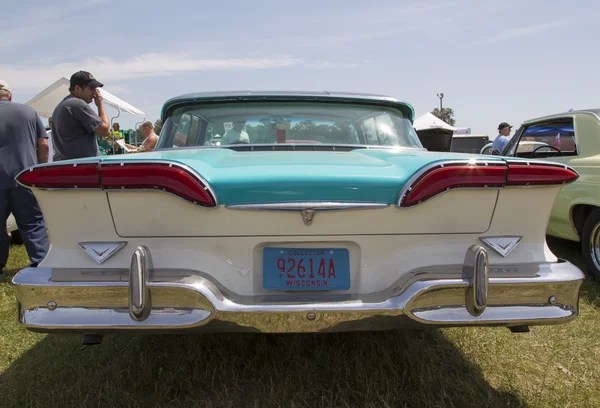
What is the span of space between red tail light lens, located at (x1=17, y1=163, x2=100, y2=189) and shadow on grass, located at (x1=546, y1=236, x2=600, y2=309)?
3671mm

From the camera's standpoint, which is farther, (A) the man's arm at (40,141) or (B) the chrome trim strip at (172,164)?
(A) the man's arm at (40,141)

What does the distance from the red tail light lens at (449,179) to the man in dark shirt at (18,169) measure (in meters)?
3.88

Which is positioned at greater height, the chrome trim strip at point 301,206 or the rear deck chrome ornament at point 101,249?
the chrome trim strip at point 301,206

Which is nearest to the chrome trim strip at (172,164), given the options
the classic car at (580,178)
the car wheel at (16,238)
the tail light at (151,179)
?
the tail light at (151,179)

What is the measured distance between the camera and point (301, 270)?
1.91 meters

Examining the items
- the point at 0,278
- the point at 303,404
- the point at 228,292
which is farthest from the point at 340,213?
the point at 0,278

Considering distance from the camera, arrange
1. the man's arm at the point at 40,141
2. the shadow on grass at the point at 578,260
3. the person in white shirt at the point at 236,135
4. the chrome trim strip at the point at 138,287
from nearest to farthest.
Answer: the chrome trim strip at the point at 138,287, the person in white shirt at the point at 236,135, the shadow on grass at the point at 578,260, the man's arm at the point at 40,141

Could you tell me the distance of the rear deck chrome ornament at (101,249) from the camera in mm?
1906

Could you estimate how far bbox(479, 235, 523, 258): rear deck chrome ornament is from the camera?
200 centimetres

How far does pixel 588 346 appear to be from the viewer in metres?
2.91

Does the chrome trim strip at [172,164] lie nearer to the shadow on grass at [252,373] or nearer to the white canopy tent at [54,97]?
the shadow on grass at [252,373]

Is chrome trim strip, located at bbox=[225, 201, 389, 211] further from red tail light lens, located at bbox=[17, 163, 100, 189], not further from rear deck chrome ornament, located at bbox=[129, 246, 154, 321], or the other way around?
red tail light lens, located at bbox=[17, 163, 100, 189]

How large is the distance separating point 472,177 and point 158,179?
4.17 ft

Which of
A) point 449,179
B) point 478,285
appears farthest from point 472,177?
point 478,285
